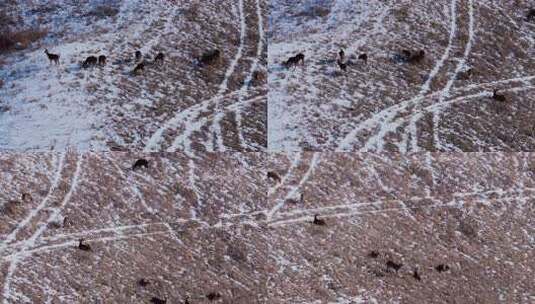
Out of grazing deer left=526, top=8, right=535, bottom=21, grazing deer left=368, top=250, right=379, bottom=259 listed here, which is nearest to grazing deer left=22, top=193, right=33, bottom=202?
grazing deer left=368, top=250, right=379, bottom=259

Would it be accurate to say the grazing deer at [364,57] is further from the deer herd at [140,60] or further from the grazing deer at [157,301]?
the grazing deer at [157,301]

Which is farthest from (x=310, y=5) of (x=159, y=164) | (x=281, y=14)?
(x=159, y=164)

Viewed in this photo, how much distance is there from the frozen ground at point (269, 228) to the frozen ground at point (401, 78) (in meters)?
0.64

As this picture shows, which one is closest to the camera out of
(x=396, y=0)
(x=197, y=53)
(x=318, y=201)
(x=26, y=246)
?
(x=26, y=246)

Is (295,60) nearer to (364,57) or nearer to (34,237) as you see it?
(364,57)

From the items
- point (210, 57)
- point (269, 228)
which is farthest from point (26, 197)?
point (210, 57)

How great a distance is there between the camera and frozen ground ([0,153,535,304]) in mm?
20578

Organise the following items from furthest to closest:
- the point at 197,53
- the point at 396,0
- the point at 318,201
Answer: the point at 396,0, the point at 197,53, the point at 318,201

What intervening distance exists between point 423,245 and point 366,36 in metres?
7.22

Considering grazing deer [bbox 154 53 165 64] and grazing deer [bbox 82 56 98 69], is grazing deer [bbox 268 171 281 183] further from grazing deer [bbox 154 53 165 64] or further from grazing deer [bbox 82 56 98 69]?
grazing deer [bbox 82 56 98 69]

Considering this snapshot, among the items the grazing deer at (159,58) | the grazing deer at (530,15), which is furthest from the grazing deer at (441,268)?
the grazing deer at (159,58)

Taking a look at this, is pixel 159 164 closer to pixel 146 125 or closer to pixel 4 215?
pixel 146 125

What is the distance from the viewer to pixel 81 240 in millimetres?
21000

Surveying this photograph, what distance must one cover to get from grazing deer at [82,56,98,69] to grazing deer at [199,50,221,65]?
305cm
